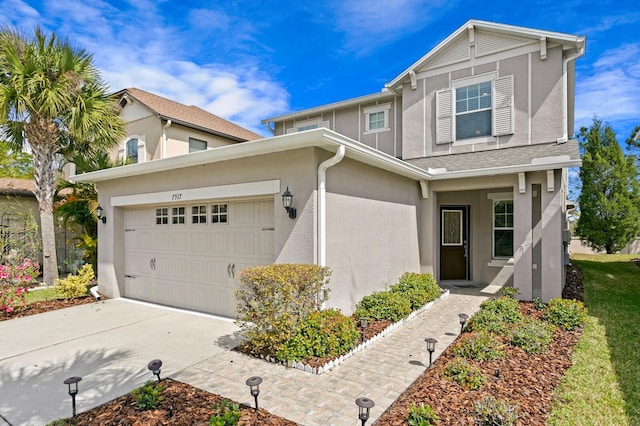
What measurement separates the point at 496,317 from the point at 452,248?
4961 millimetres

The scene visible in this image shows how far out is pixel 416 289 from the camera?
25.6ft

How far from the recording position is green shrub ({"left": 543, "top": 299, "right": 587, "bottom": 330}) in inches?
241

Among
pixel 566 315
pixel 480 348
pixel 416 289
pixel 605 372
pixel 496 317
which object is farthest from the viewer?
pixel 416 289

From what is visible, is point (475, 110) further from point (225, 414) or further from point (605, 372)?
point (225, 414)

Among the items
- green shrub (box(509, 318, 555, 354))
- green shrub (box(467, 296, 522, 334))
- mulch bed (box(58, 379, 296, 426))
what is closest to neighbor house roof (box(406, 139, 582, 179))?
green shrub (box(467, 296, 522, 334))

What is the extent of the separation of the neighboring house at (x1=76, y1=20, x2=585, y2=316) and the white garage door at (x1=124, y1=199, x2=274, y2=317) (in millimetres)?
33

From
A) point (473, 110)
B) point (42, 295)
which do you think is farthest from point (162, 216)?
point (473, 110)

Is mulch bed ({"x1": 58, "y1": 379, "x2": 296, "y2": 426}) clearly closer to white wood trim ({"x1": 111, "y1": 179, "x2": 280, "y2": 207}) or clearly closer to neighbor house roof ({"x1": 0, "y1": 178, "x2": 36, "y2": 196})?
white wood trim ({"x1": 111, "y1": 179, "x2": 280, "y2": 207})

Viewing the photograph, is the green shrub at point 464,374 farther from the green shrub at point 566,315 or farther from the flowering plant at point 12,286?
the flowering plant at point 12,286

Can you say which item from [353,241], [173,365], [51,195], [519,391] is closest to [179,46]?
[51,195]

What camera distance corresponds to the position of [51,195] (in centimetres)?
1077

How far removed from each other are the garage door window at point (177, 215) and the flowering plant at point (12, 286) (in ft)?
11.8

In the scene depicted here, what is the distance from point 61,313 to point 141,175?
3531 millimetres

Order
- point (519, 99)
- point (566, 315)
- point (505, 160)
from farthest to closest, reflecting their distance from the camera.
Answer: point (519, 99)
point (505, 160)
point (566, 315)
